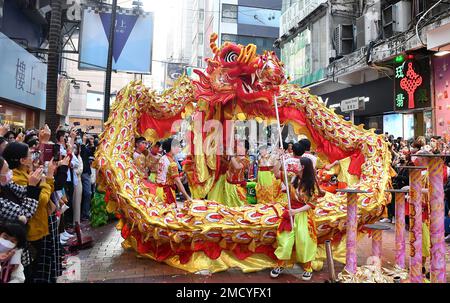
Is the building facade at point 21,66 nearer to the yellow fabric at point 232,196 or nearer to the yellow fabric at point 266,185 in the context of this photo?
the yellow fabric at point 266,185

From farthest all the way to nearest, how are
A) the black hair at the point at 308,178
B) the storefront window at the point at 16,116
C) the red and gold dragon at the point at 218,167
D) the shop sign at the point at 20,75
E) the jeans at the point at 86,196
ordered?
the storefront window at the point at 16,116
the shop sign at the point at 20,75
the jeans at the point at 86,196
the red and gold dragon at the point at 218,167
the black hair at the point at 308,178

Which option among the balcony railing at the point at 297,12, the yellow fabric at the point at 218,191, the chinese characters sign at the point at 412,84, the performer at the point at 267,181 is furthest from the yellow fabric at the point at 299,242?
the balcony railing at the point at 297,12

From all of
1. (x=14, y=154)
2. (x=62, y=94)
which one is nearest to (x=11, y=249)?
(x=14, y=154)

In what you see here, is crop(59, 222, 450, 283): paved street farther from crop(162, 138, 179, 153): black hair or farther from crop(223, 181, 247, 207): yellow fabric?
crop(162, 138, 179, 153): black hair

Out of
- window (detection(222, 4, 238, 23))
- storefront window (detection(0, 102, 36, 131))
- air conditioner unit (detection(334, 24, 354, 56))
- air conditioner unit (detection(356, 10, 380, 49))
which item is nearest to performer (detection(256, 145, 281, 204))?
air conditioner unit (detection(356, 10, 380, 49))

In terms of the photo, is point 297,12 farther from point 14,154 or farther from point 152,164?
point 14,154

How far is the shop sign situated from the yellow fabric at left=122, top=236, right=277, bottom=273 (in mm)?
9139

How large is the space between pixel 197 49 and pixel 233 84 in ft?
131

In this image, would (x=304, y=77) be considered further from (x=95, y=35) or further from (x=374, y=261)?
(x=374, y=261)

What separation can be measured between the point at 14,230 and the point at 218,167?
341cm

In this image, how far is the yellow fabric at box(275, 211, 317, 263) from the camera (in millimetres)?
4180

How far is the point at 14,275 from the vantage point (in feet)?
8.61

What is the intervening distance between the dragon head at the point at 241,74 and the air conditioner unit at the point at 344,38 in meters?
10.2

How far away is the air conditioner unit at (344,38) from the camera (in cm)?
1412
